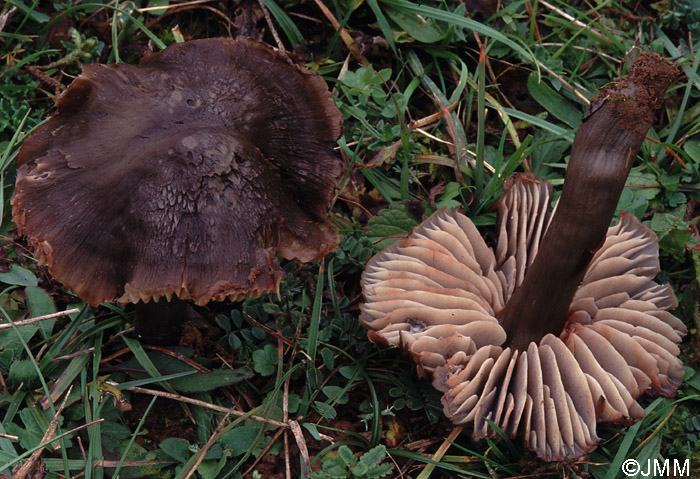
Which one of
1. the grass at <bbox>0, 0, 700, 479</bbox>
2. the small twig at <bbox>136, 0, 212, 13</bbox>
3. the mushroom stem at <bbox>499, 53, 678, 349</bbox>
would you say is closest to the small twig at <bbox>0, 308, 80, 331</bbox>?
the grass at <bbox>0, 0, 700, 479</bbox>

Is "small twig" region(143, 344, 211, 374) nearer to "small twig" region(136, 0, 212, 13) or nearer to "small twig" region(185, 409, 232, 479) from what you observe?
"small twig" region(185, 409, 232, 479)

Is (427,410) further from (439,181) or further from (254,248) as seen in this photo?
(439,181)

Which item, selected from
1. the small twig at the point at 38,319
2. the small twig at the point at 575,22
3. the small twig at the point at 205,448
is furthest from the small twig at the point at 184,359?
the small twig at the point at 575,22

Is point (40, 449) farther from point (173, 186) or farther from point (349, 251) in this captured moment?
point (349, 251)

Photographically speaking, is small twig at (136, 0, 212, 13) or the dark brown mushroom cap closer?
the dark brown mushroom cap

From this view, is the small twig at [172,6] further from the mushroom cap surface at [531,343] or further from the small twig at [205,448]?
the small twig at [205,448]
